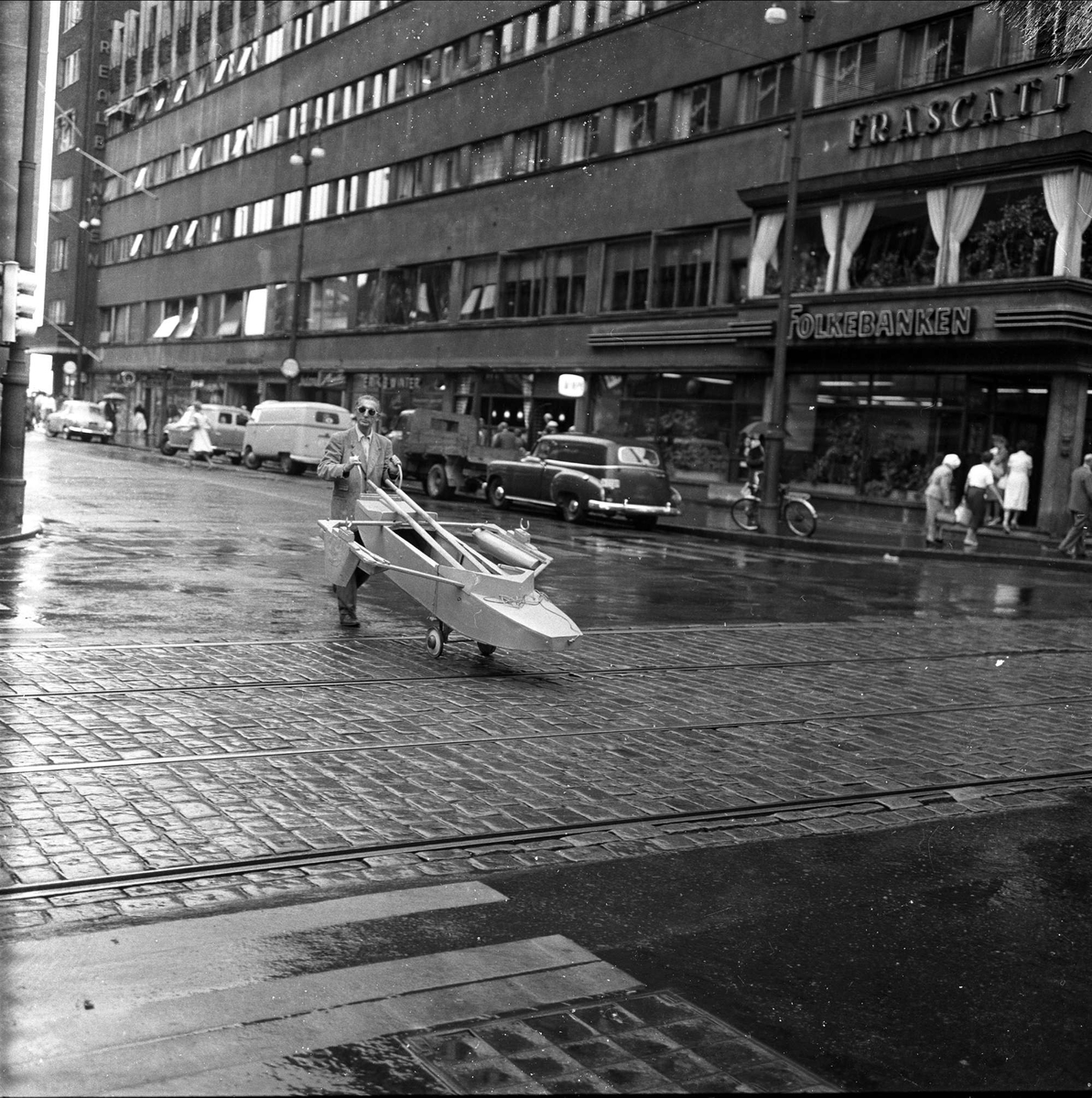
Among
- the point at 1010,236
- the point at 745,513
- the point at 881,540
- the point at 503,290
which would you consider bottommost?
the point at 881,540

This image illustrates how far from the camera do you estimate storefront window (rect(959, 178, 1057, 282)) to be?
27.7m

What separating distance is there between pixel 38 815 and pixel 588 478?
74.3ft

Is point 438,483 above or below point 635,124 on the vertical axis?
below

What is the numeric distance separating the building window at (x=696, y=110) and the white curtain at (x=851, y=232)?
5852mm

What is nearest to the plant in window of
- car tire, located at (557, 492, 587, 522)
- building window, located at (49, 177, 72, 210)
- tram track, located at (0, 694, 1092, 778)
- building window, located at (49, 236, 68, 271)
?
car tire, located at (557, 492, 587, 522)

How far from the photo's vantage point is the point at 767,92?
34094mm

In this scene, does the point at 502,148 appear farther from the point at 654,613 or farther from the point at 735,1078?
the point at 735,1078

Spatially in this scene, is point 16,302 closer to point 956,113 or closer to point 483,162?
point 956,113

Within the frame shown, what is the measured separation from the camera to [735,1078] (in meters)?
3.81

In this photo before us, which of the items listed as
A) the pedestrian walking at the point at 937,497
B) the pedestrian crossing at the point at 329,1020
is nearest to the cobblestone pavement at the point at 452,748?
the pedestrian crossing at the point at 329,1020

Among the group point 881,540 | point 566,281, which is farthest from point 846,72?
point 881,540

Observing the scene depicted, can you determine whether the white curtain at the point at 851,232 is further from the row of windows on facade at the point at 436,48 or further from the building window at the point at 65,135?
the building window at the point at 65,135

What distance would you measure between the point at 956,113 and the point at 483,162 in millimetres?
19138

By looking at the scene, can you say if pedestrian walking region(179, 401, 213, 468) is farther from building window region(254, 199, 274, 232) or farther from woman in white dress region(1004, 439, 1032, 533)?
woman in white dress region(1004, 439, 1032, 533)
